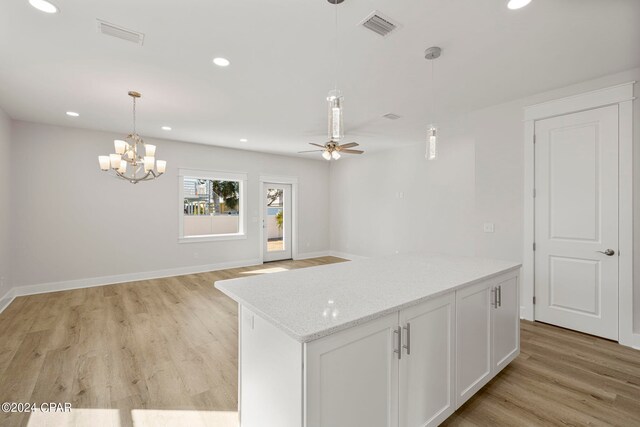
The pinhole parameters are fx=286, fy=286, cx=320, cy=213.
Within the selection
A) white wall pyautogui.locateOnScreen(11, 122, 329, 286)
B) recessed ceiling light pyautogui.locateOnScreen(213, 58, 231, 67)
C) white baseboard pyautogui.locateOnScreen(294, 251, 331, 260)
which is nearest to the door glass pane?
white baseboard pyautogui.locateOnScreen(294, 251, 331, 260)

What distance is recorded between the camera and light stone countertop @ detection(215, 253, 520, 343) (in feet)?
4.08

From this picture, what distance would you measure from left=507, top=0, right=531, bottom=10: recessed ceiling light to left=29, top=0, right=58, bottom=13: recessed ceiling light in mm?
3095

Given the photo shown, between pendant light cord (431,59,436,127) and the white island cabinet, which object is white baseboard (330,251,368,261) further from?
the white island cabinet

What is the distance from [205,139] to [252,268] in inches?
116

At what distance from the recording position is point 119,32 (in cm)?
223

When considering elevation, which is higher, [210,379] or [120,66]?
[120,66]

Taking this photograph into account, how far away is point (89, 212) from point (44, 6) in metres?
3.96

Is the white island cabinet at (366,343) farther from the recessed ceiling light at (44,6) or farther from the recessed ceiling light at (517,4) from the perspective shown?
the recessed ceiling light at (44,6)

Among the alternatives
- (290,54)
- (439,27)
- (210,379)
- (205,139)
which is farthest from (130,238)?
(439,27)

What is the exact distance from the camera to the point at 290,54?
2.57 meters

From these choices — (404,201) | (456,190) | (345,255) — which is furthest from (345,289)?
(345,255)

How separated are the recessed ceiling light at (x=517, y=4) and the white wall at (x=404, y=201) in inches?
133

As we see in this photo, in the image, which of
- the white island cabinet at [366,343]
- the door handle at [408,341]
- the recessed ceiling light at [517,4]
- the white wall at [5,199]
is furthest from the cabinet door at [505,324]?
the white wall at [5,199]

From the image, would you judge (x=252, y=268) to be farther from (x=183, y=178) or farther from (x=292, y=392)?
(x=292, y=392)
